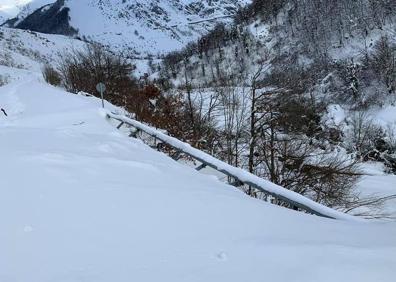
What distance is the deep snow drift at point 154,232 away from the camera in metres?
3.10

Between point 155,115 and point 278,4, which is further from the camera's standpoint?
point 278,4

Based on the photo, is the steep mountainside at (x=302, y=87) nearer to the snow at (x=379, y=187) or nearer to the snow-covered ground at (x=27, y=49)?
the snow at (x=379, y=187)

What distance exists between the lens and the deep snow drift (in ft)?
10.2

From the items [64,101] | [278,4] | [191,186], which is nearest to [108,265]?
[191,186]

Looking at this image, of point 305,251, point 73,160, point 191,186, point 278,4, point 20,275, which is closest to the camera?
point 20,275

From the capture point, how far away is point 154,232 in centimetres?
394

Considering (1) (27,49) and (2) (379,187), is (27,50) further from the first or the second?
(2) (379,187)

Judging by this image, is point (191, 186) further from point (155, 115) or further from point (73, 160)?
point (155, 115)

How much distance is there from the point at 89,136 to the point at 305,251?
23.2 feet

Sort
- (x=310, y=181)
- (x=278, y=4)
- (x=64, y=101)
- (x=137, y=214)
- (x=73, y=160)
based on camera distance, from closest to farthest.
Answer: (x=137, y=214) → (x=73, y=160) → (x=310, y=181) → (x=64, y=101) → (x=278, y=4)

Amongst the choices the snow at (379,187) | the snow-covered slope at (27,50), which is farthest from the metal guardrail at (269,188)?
the snow-covered slope at (27,50)

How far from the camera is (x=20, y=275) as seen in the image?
3.04 meters

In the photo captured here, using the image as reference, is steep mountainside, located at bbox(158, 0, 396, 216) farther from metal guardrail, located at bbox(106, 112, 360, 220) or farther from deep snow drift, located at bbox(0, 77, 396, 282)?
deep snow drift, located at bbox(0, 77, 396, 282)

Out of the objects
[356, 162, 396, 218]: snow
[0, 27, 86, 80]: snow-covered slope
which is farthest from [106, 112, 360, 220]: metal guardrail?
[0, 27, 86, 80]: snow-covered slope
